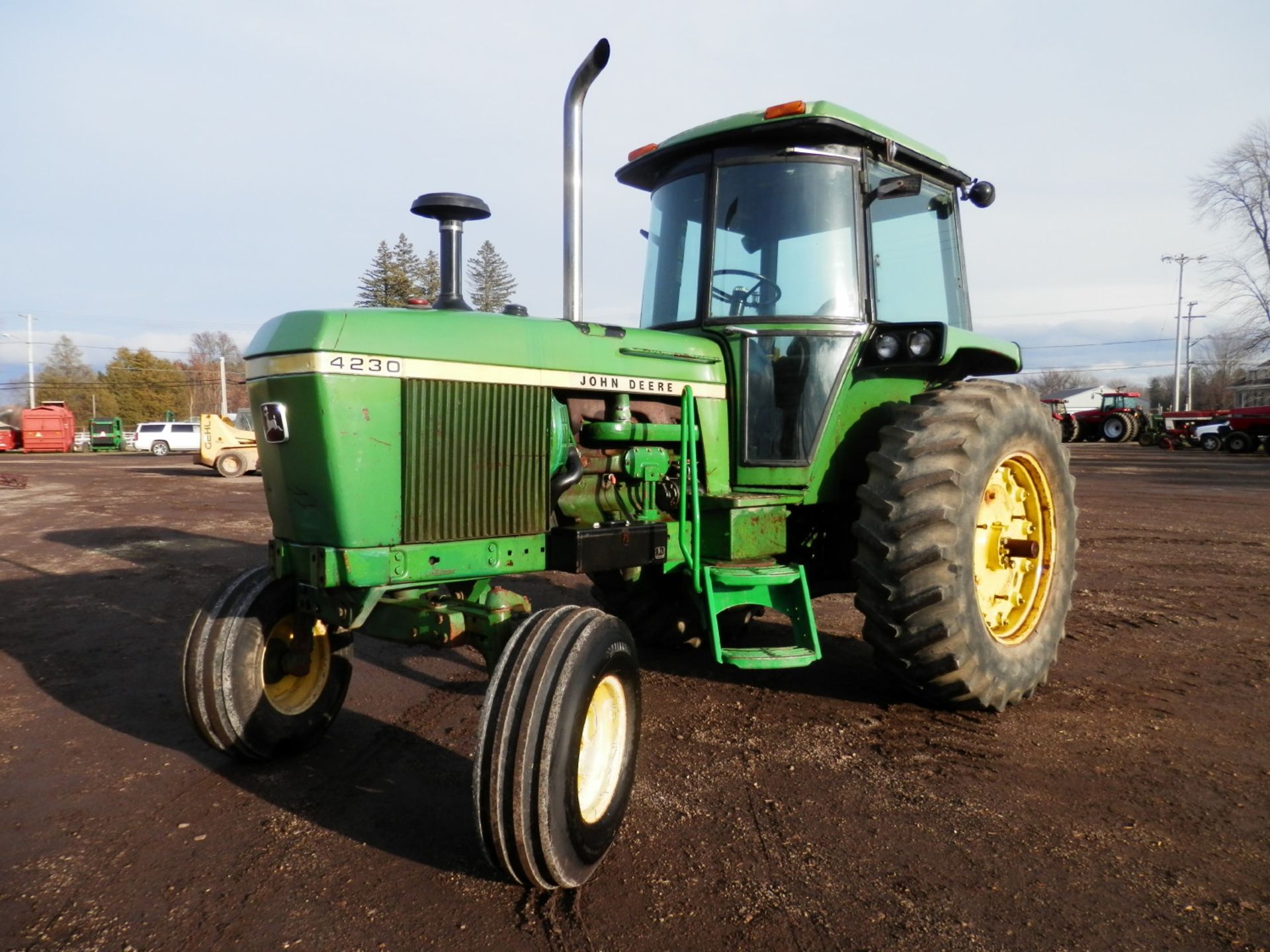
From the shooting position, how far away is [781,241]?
3.98 m

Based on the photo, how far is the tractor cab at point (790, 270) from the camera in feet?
12.8

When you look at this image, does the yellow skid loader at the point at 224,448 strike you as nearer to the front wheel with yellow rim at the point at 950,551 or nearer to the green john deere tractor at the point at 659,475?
the green john deere tractor at the point at 659,475

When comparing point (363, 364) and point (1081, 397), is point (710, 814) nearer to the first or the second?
point (363, 364)

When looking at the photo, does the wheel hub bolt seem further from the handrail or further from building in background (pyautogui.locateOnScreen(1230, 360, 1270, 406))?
building in background (pyautogui.locateOnScreen(1230, 360, 1270, 406))

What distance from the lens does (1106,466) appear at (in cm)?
2083

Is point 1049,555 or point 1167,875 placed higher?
point 1049,555

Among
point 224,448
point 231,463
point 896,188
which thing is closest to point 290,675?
point 896,188

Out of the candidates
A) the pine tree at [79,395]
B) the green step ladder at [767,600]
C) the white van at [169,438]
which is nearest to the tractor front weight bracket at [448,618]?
the green step ladder at [767,600]

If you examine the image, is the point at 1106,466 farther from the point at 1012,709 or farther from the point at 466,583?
the point at 466,583

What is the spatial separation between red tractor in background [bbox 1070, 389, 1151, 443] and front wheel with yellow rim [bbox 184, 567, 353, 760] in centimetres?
3426

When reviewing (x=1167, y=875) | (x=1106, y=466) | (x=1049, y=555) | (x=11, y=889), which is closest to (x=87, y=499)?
(x=11, y=889)

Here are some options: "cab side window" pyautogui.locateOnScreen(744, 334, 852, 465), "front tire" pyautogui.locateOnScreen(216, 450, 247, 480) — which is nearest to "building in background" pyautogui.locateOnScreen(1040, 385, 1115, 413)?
"front tire" pyautogui.locateOnScreen(216, 450, 247, 480)

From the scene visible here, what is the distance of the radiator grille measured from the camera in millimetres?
2869

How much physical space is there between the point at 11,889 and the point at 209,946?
2.45ft
